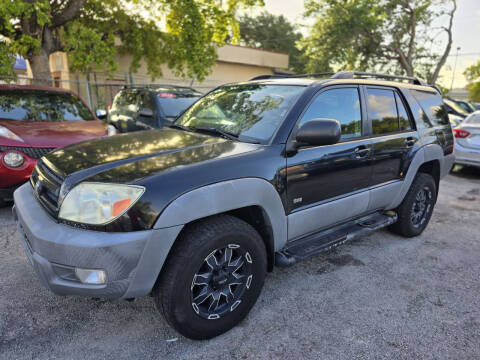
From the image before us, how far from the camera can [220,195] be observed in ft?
7.07

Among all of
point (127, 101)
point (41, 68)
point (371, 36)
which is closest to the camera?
point (127, 101)

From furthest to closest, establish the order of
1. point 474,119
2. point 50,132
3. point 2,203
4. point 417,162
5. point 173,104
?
point 474,119
point 173,104
point 50,132
point 2,203
point 417,162

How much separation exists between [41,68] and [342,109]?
9.67 m

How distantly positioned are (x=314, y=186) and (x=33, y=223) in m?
2.03

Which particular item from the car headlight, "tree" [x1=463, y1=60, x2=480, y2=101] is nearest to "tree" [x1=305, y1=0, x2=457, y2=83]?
the car headlight

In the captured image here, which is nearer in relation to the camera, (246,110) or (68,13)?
(246,110)

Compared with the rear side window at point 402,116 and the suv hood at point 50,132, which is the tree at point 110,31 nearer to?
the suv hood at point 50,132

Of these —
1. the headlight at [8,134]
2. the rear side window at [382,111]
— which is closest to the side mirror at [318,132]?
the rear side window at [382,111]

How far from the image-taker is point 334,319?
260 centimetres

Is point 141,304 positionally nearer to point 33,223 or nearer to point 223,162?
point 33,223

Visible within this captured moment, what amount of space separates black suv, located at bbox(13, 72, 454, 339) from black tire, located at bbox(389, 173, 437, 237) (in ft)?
0.96

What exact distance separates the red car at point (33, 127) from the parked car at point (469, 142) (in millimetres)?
7153

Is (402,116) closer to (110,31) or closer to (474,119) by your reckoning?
(474,119)

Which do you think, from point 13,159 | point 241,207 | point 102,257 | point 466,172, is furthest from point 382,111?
point 466,172
